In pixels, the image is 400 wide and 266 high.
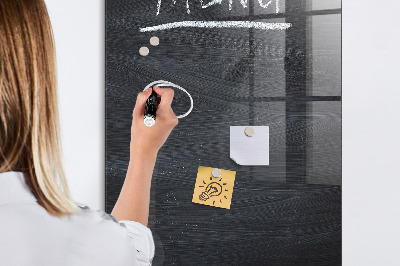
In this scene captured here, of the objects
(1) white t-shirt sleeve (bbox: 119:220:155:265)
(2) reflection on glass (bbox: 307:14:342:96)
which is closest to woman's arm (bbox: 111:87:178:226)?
(1) white t-shirt sleeve (bbox: 119:220:155:265)

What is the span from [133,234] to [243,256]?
0.51 meters

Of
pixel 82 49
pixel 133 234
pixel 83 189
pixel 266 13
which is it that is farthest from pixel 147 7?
pixel 133 234

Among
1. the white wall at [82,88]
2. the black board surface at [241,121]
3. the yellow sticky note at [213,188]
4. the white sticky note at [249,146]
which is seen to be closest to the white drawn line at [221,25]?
the black board surface at [241,121]

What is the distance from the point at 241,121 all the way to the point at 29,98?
635mm

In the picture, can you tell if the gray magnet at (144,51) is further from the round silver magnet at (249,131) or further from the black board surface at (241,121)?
the round silver magnet at (249,131)

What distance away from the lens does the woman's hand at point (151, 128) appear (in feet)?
2.64

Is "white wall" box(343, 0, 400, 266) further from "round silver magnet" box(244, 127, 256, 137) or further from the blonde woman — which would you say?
the blonde woman

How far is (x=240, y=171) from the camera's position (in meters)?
1.05

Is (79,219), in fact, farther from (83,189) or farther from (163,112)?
(83,189)

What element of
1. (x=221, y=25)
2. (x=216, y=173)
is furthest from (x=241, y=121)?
(x=221, y=25)

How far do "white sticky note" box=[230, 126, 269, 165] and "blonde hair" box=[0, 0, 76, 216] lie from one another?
59 centimetres

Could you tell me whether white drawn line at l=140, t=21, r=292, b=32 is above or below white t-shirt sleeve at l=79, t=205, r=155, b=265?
above

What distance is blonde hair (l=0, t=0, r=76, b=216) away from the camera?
0.49 m

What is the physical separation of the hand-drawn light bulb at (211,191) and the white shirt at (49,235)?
1.72 ft
